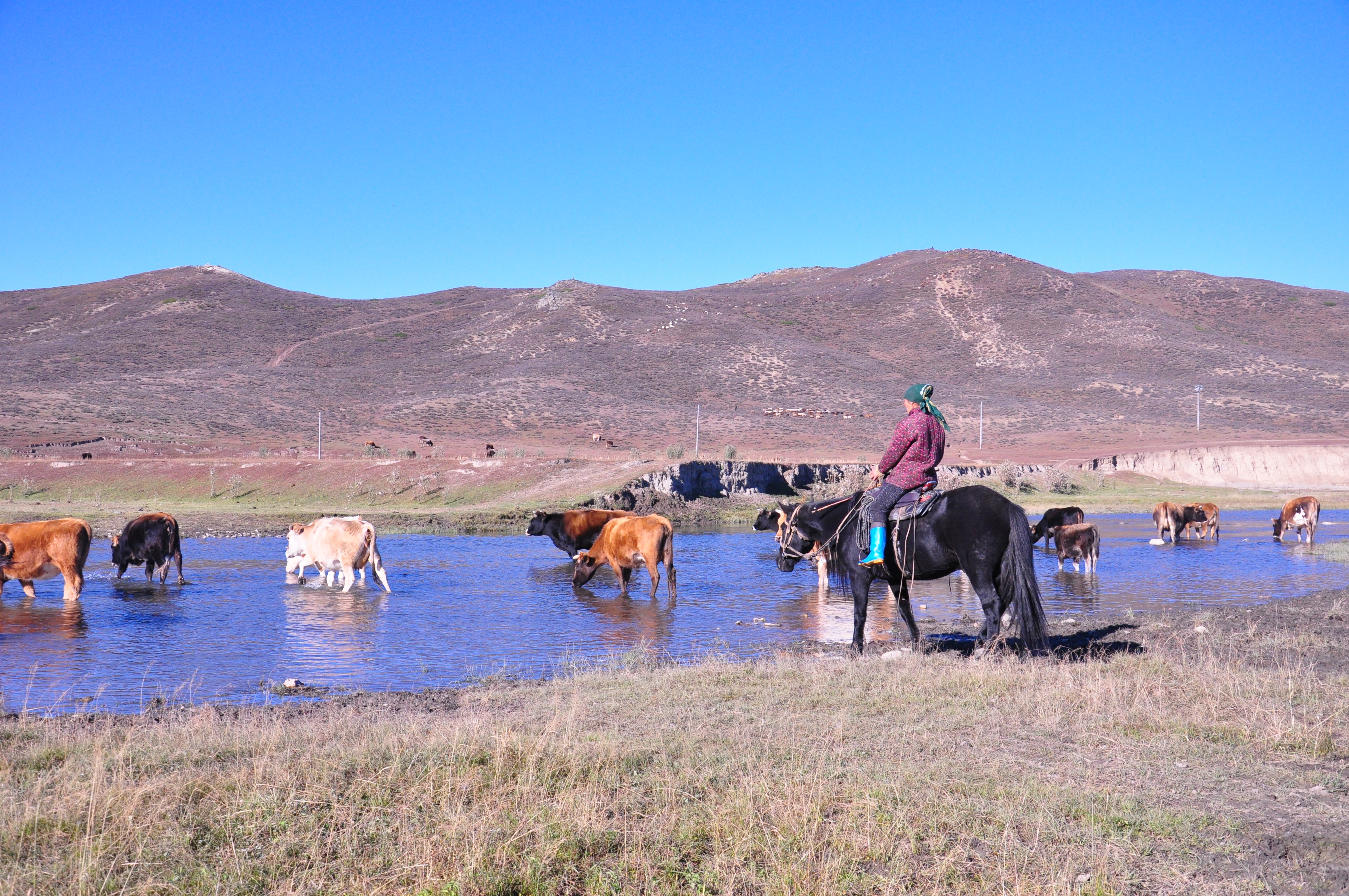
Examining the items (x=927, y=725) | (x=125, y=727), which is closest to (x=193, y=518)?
(x=125, y=727)

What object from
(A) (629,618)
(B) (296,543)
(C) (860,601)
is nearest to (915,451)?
(C) (860,601)

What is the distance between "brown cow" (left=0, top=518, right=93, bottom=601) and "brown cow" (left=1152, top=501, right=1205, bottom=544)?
936 inches

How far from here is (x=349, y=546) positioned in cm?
1673

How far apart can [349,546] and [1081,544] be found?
13307 millimetres

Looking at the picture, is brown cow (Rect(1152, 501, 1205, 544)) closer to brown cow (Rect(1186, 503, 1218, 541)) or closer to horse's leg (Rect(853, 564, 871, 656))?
brown cow (Rect(1186, 503, 1218, 541))

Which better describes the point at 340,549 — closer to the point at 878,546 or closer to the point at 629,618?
the point at 629,618

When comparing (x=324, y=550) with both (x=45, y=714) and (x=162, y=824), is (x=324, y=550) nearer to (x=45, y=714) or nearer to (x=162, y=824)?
(x=45, y=714)

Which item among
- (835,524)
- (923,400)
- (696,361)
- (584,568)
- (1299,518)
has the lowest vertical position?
(584,568)

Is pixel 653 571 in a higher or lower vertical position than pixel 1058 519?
lower

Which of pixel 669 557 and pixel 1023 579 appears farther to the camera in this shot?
pixel 669 557

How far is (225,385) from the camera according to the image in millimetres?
76375

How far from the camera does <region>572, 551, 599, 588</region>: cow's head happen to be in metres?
17.1

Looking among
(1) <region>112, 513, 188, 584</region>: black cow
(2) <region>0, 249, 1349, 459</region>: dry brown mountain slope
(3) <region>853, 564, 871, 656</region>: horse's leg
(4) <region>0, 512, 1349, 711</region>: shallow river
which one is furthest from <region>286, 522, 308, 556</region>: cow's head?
(2) <region>0, 249, 1349, 459</region>: dry brown mountain slope

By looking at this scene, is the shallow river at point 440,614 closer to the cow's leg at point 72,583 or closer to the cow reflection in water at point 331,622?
the cow reflection in water at point 331,622
